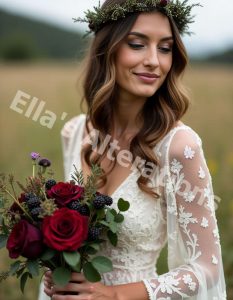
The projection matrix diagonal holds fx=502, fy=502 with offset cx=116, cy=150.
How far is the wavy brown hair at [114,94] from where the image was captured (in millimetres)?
2654

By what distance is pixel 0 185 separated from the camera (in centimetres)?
212

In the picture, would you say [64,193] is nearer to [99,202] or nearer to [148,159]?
[99,202]

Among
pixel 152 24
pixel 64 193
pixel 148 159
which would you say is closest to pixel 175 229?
pixel 148 159

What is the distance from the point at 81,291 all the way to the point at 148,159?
77 cm

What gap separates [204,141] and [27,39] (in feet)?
198

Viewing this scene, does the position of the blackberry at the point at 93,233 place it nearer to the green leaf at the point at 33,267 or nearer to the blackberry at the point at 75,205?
the blackberry at the point at 75,205

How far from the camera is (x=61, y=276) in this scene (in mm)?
2072

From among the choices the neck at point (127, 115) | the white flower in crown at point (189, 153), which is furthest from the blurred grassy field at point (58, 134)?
the white flower in crown at point (189, 153)

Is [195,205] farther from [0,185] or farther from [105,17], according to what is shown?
[105,17]

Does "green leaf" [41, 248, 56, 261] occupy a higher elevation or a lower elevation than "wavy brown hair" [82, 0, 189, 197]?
lower

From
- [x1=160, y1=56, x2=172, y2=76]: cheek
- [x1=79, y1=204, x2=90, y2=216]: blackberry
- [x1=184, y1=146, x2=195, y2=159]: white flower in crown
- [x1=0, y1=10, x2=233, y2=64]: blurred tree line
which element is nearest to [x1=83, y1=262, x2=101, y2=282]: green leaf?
[x1=79, y1=204, x2=90, y2=216]: blackberry

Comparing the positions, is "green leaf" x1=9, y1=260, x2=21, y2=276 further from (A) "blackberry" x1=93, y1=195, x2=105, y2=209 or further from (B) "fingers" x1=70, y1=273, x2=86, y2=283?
(A) "blackberry" x1=93, y1=195, x2=105, y2=209

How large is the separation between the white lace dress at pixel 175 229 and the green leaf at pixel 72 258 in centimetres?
55

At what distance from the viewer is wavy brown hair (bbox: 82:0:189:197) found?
265 centimetres
